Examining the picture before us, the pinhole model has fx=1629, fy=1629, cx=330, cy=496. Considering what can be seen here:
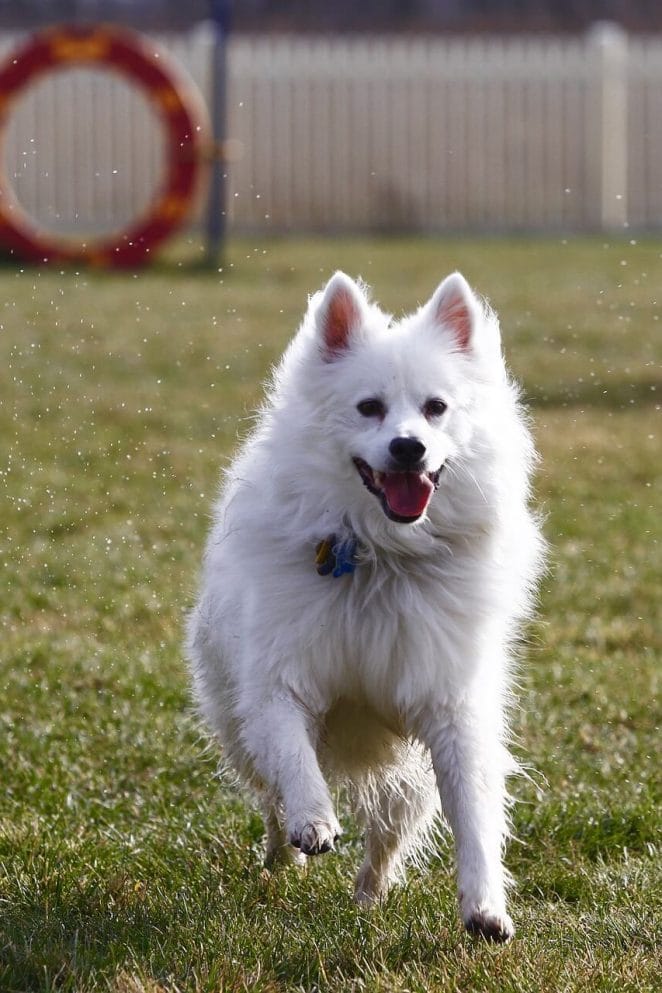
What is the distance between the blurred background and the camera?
19.1 m

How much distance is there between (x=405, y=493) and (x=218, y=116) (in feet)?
45.3

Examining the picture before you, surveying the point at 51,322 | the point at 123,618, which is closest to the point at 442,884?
the point at 123,618

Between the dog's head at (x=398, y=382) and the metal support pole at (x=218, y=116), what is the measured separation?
12.6m

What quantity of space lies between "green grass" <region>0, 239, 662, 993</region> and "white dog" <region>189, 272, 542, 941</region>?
0.30 meters

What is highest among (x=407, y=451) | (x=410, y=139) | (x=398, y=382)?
(x=398, y=382)

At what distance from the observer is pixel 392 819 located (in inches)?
168

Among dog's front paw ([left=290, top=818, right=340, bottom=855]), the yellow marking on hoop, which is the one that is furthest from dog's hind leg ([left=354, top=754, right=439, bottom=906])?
the yellow marking on hoop

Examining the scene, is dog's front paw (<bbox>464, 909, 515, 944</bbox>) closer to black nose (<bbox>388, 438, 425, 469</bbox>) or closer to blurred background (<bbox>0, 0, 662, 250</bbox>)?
black nose (<bbox>388, 438, 425, 469</bbox>)

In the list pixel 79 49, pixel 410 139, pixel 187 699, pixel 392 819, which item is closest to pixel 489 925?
pixel 392 819

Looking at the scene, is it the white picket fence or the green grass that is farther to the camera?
the white picket fence

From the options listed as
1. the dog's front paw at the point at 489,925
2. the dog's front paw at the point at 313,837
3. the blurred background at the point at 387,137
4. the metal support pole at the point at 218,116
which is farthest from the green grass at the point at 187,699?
the blurred background at the point at 387,137

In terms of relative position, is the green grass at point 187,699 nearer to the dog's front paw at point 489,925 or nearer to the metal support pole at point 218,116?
the dog's front paw at point 489,925

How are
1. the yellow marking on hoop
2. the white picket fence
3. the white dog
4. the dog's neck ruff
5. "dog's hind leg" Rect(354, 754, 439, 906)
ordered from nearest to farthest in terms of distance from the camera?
the white dog < the dog's neck ruff < "dog's hind leg" Rect(354, 754, 439, 906) < the yellow marking on hoop < the white picket fence

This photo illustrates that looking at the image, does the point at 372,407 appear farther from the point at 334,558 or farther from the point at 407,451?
the point at 334,558
